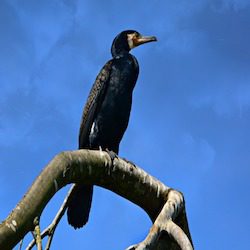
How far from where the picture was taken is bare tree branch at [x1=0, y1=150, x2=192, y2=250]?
308cm

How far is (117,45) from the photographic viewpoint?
6.50m

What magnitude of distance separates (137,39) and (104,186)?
9.95ft

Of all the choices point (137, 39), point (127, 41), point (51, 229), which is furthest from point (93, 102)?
point (51, 229)

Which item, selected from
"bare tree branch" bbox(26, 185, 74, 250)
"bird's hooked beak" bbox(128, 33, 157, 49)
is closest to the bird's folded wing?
"bird's hooked beak" bbox(128, 33, 157, 49)

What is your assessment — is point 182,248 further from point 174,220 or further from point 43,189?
point 43,189

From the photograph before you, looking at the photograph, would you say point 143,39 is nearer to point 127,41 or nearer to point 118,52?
point 127,41

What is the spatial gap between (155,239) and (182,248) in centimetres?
17

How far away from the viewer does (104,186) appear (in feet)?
13.2

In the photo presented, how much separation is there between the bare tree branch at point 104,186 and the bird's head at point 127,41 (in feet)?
8.07

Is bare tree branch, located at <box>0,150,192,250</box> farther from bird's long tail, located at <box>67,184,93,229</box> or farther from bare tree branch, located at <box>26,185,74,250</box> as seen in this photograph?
bird's long tail, located at <box>67,184,93,229</box>

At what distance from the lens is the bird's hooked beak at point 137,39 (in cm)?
668

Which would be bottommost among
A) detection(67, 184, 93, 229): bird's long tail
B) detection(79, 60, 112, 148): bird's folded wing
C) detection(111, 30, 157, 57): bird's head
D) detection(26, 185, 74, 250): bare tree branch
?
detection(26, 185, 74, 250): bare tree branch

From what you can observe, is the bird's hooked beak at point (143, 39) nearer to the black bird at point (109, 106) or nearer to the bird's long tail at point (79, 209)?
the black bird at point (109, 106)

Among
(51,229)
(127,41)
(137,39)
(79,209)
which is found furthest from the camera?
(137,39)
